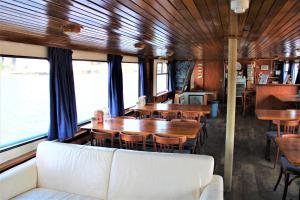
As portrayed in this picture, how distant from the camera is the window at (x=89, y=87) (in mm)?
5113

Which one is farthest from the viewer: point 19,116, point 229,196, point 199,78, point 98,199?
point 199,78

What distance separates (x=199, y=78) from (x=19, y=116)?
9624 millimetres

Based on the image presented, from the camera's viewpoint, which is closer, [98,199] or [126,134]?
[98,199]

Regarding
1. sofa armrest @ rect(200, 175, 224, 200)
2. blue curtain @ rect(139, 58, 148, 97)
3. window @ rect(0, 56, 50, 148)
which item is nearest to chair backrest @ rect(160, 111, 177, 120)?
blue curtain @ rect(139, 58, 148, 97)

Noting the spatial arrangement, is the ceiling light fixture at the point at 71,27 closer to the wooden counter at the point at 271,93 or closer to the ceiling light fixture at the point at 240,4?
the ceiling light fixture at the point at 240,4

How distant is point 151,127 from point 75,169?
1.66 m

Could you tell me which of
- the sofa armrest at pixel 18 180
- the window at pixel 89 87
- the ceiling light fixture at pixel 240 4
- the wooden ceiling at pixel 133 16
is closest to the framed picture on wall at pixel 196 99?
the window at pixel 89 87

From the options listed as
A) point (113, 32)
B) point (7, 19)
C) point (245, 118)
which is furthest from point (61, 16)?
point (245, 118)

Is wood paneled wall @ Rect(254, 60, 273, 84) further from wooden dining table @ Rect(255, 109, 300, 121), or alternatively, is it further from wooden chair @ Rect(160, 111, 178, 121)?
wooden chair @ Rect(160, 111, 178, 121)

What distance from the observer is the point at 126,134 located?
3.94 metres

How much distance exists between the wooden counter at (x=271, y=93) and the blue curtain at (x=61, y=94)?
257 inches

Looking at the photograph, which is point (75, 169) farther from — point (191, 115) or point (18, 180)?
point (191, 115)

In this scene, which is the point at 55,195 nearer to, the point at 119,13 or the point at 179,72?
the point at 119,13

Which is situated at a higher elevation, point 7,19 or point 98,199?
point 7,19
